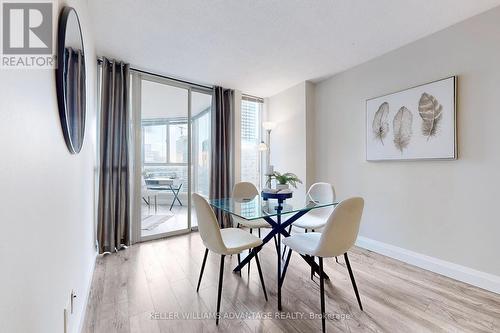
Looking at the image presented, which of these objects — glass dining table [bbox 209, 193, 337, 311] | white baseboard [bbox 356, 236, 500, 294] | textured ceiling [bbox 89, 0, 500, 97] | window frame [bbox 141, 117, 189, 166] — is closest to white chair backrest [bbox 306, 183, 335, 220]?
glass dining table [bbox 209, 193, 337, 311]

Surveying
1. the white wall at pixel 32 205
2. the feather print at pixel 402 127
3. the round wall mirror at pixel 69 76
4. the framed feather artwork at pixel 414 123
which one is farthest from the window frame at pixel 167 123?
the feather print at pixel 402 127

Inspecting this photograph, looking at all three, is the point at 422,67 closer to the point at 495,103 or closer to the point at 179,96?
the point at 495,103

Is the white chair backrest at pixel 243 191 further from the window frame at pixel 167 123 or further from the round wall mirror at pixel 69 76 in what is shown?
the round wall mirror at pixel 69 76

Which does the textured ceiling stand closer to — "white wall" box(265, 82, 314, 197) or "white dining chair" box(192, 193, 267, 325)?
"white wall" box(265, 82, 314, 197)

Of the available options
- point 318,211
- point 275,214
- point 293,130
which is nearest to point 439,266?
point 318,211

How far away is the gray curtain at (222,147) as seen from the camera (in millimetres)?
3811

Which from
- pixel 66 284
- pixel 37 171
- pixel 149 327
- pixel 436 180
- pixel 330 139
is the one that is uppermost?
pixel 330 139

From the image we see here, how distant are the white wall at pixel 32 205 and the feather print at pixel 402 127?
311 centimetres

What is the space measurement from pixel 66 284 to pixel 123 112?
93.7 inches

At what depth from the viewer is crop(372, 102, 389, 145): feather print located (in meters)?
2.74

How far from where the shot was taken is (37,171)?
772 mm

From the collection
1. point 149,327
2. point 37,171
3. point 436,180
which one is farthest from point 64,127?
point 436,180

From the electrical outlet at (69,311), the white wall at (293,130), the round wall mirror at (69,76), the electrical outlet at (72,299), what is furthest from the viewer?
the white wall at (293,130)

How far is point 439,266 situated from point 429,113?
1.62m
